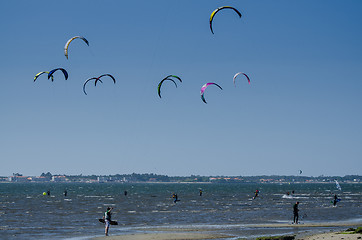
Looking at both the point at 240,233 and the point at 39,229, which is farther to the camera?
the point at 39,229

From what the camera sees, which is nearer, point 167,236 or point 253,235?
point 167,236

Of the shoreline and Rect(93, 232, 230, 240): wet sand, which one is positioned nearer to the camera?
the shoreline

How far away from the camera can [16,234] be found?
33500 millimetres

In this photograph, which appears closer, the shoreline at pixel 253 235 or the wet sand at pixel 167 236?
the shoreline at pixel 253 235

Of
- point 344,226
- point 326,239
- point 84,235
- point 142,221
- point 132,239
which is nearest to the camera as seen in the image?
point 326,239

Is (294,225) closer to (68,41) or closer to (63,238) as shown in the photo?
(63,238)

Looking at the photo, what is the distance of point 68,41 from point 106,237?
12443mm

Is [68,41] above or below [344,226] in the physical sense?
above

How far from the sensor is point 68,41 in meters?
34.2

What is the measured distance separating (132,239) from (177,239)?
2.43 m

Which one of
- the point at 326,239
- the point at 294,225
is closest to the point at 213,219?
the point at 294,225

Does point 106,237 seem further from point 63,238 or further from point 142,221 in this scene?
point 142,221

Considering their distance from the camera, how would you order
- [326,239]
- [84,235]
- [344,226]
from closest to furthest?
1. [326,239]
2. [84,235]
3. [344,226]

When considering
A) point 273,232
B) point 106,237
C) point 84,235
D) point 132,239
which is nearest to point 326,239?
point 273,232
